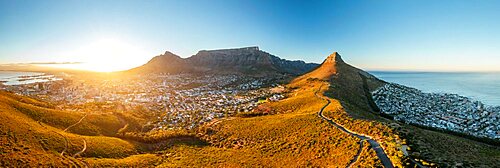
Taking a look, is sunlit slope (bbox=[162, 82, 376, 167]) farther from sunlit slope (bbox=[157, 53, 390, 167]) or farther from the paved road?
the paved road

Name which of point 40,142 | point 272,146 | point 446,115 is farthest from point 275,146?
point 446,115

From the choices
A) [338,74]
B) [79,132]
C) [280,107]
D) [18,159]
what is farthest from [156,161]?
[338,74]

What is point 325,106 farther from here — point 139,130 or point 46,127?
point 46,127

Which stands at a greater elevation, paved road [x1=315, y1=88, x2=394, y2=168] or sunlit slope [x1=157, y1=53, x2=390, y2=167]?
paved road [x1=315, y1=88, x2=394, y2=168]

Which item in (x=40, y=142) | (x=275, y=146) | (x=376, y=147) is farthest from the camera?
(x=275, y=146)

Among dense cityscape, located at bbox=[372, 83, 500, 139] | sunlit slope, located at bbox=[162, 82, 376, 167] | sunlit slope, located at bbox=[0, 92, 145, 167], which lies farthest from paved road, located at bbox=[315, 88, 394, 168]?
sunlit slope, located at bbox=[0, 92, 145, 167]

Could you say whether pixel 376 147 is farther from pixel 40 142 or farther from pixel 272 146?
pixel 40 142

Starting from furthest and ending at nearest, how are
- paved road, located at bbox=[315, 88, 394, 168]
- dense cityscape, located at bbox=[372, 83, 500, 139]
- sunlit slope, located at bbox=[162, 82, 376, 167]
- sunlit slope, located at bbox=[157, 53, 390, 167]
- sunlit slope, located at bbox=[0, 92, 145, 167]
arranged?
dense cityscape, located at bbox=[372, 83, 500, 139] < sunlit slope, located at bbox=[162, 82, 376, 167] < sunlit slope, located at bbox=[157, 53, 390, 167] < sunlit slope, located at bbox=[0, 92, 145, 167] < paved road, located at bbox=[315, 88, 394, 168]

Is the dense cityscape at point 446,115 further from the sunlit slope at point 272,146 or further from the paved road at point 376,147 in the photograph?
the sunlit slope at point 272,146

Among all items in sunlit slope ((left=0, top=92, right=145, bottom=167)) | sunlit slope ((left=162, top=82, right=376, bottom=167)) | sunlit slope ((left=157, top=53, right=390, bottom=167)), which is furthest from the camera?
sunlit slope ((left=162, top=82, right=376, bottom=167))
